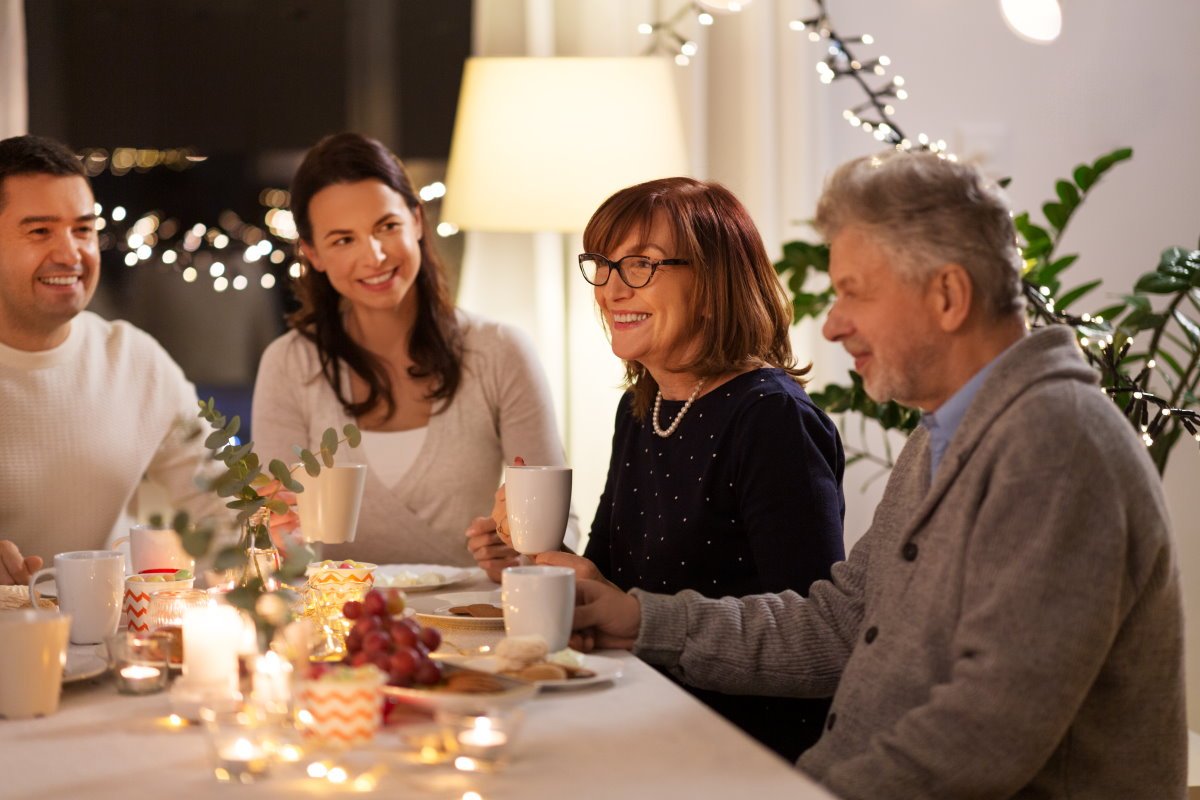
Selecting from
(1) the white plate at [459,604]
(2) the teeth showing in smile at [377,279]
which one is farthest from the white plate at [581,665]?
(2) the teeth showing in smile at [377,279]

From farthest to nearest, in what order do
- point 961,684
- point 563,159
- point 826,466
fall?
1. point 563,159
2. point 826,466
3. point 961,684

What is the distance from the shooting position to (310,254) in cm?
279

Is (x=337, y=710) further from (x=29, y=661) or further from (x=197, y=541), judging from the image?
(x=29, y=661)

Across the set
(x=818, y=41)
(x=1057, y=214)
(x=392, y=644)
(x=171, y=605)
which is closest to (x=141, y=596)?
(x=171, y=605)

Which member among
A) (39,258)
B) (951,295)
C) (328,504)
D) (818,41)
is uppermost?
(818,41)

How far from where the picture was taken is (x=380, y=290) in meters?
2.71

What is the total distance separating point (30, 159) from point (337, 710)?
1815 mm

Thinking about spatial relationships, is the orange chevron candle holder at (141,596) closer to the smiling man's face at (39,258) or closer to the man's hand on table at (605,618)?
the man's hand on table at (605,618)

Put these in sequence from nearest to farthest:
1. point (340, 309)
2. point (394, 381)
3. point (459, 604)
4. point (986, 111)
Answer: point (459, 604)
point (394, 381)
point (340, 309)
point (986, 111)

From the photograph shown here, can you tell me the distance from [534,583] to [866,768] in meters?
0.40

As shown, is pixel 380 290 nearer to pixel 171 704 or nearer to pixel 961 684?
pixel 171 704

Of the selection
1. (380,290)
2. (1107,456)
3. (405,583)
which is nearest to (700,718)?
(1107,456)

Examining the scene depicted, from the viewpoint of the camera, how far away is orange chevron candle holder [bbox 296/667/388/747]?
45.4 inches

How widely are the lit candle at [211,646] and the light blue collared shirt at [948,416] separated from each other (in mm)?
769
